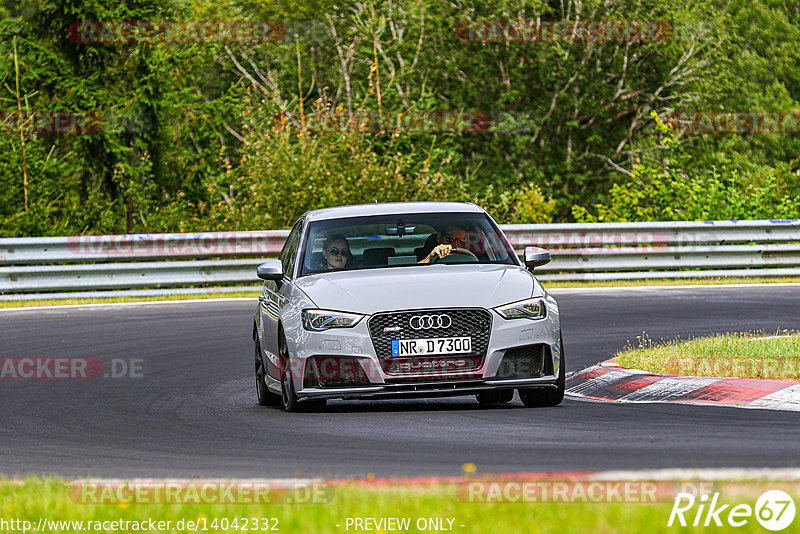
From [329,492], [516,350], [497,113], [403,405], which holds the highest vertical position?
[329,492]

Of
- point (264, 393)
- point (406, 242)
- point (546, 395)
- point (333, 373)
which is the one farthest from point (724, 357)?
point (264, 393)

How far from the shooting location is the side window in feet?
38.7

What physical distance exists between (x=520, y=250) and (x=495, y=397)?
40.4ft

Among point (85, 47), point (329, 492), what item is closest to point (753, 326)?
point (329, 492)

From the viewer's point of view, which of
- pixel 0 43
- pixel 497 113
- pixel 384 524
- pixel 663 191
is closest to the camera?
pixel 384 524

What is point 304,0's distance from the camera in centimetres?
4322

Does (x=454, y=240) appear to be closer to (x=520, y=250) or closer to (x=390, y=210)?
(x=390, y=210)

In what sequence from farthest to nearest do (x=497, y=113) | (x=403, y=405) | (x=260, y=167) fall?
(x=497, y=113) → (x=260, y=167) → (x=403, y=405)

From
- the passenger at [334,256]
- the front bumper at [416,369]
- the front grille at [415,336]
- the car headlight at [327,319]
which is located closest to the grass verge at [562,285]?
the passenger at [334,256]

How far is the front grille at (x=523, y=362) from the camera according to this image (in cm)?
1022

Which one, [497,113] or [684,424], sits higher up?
[684,424]

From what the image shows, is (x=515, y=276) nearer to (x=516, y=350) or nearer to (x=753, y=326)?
(x=516, y=350)

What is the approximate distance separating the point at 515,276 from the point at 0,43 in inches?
961

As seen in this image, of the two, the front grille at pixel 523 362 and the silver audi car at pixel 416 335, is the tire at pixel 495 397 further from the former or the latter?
the front grille at pixel 523 362
